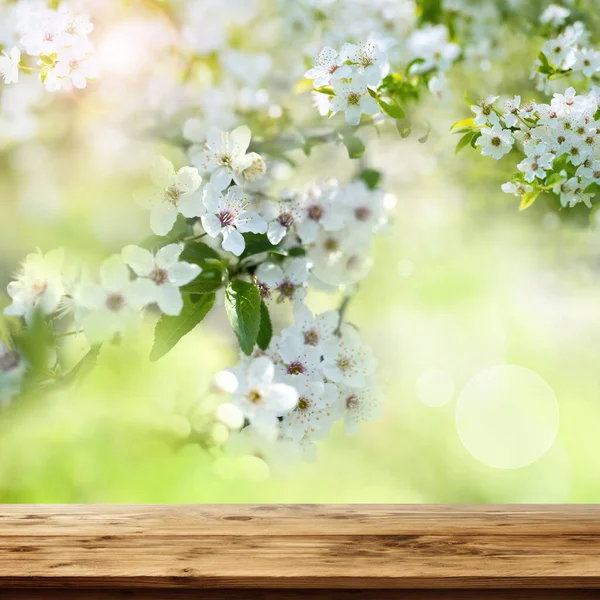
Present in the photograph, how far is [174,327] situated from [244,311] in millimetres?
68

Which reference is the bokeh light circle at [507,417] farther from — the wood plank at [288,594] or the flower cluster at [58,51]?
the flower cluster at [58,51]

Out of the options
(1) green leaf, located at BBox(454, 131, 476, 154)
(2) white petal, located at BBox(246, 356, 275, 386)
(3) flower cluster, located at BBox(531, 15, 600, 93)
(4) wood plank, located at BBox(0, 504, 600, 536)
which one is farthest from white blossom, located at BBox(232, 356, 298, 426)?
(3) flower cluster, located at BBox(531, 15, 600, 93)

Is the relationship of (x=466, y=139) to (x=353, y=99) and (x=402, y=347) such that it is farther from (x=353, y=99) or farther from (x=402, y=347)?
(x=402, y=347)

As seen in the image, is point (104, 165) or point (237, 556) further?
point (104, 165)

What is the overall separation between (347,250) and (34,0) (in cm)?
55

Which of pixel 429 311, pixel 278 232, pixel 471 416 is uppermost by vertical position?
pixel 429 311

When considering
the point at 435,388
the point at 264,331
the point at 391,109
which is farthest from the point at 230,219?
the point at 435,388

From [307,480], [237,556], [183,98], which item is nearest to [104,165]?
[183,98]

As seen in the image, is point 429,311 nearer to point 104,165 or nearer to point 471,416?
point 471,416

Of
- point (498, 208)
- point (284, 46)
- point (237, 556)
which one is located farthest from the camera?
point (498, 208)

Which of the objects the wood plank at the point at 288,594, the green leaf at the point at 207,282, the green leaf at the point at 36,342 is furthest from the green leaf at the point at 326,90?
the wood plank at the point at 288,594

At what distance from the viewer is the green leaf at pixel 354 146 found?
29.6 inches

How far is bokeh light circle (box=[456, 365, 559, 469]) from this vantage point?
1268 millimetres

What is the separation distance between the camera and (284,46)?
166cm
